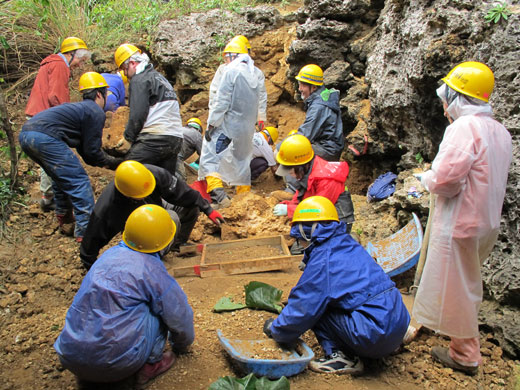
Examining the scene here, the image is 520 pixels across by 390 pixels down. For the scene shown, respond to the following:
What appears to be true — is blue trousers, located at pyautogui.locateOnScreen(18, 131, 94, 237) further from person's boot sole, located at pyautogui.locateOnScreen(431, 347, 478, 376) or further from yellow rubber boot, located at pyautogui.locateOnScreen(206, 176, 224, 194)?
person's boot sole, located at pyautogui.locateOnScreen(431, 347, 478, 376)

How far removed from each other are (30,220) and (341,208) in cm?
369

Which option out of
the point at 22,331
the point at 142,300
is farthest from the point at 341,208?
the point at 22,331

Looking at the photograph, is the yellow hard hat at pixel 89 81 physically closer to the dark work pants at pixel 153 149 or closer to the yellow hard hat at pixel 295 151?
the dark work pants at pixel 153 149

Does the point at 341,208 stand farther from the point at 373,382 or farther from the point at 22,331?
the point at 22,331

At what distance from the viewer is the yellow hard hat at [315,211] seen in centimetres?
278

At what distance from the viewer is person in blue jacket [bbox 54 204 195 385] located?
2.36m

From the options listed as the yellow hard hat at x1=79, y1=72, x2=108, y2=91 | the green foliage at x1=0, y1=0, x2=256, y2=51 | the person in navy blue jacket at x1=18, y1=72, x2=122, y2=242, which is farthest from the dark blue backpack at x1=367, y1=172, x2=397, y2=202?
the green foliage at x1=0, y1=0, x2=256, y2=51

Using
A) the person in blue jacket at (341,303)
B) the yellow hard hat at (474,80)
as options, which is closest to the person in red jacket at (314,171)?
the person in blue jacket at (341,303)

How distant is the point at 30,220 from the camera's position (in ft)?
16.3

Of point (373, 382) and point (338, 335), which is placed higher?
point (338, 335)

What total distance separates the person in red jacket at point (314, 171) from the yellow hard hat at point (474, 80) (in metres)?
1.53

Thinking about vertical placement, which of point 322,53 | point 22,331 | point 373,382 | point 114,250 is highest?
point 322,53

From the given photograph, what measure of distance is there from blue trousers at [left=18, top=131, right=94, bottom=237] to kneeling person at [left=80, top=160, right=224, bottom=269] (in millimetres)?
774

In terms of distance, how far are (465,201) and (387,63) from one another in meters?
3.22
